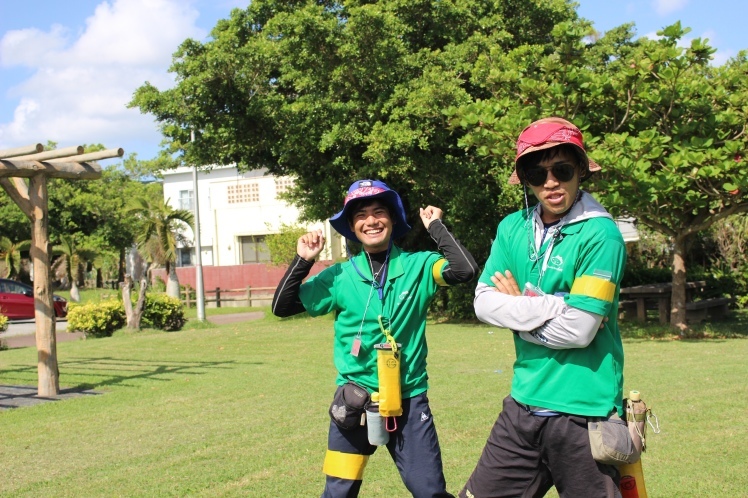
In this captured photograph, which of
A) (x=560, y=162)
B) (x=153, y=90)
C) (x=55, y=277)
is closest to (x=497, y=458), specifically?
(x=560, y=162)

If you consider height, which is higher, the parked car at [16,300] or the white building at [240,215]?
the white building at [240,215]

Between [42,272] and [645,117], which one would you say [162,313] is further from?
[645,117]

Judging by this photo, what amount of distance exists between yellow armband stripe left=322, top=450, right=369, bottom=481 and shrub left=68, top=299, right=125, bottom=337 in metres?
16.9

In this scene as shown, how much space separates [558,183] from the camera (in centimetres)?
308

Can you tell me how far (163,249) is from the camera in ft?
115

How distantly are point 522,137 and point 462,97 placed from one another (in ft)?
44.1

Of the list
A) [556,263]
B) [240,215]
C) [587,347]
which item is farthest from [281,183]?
[587,347]

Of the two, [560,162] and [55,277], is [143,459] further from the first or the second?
[55,277]

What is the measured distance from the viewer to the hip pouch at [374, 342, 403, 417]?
3568 mm

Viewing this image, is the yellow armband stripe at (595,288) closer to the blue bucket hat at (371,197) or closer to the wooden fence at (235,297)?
the blue bucket hat at (371,197)

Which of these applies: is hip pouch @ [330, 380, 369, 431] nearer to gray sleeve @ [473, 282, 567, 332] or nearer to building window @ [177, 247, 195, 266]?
gray sleeve @ [473, 282, 567, 332]

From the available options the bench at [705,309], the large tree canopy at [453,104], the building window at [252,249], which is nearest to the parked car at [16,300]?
the large tree canopy at [453,104]

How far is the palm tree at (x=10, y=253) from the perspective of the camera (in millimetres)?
38062

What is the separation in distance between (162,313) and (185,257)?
28.8 meters
